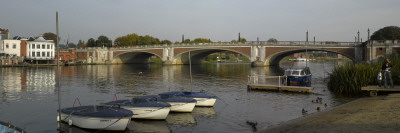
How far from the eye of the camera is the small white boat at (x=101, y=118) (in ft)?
52.0

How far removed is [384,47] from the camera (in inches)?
2514

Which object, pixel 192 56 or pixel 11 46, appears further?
pixel 192 56

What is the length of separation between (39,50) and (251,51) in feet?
217

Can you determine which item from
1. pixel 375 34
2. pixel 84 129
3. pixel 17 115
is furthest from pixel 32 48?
pixel 375 34

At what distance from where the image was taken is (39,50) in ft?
331

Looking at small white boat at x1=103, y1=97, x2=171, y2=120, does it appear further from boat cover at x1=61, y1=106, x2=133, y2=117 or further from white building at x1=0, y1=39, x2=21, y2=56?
white building at x1=0, y1=39, x2=21, y2=56

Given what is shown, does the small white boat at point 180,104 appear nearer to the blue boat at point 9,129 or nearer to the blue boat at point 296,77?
the blue boat at point 9,129

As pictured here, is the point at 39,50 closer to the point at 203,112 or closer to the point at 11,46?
the point at 11,46

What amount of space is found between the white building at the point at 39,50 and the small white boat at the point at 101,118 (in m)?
89.6

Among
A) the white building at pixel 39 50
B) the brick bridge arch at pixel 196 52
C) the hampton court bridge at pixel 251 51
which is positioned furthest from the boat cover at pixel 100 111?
the white building at pixel 39 50

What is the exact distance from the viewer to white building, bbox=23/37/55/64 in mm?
98250

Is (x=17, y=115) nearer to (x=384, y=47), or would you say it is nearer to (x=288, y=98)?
(x=288, y=98)

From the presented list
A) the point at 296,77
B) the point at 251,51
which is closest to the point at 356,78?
the point at 296,77

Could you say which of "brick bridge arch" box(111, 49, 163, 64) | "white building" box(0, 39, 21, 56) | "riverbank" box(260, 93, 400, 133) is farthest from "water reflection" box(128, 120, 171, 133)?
"white building" box(0, 39, 21, 56)
